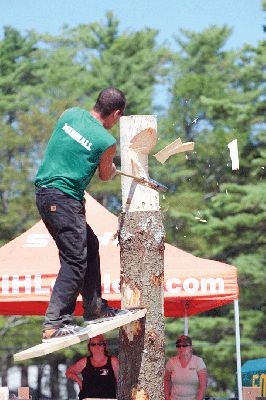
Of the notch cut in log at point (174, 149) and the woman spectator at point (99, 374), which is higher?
the notch cut in log at point (174, 149)

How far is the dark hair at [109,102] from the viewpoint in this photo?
614 centimetres

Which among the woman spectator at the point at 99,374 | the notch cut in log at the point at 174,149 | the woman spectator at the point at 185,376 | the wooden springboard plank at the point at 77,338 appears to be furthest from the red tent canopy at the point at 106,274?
the wooden springboard plank at the point at 77,338

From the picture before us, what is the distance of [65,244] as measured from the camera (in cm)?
600

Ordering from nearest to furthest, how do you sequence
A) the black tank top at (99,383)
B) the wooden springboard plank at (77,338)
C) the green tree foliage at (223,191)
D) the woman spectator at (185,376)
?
the wooden springboard plank at (77,338) → the black tank top at (99,383) → the woman spectator at (185,376) → the green tree foliage at (223,191)

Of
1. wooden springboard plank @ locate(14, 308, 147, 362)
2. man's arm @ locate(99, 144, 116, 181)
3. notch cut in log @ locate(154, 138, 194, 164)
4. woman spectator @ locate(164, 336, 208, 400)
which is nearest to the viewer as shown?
wooden springboard plank @ locate(14, 308, 147, 362)

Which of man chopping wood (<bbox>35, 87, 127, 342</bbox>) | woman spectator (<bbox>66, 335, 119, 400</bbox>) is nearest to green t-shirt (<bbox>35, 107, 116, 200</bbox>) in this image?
man chopping wood (<bbox>35, 87, 127, 342</bbox>)

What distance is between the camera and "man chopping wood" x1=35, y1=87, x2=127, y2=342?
5.94 m

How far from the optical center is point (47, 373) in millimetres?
29609

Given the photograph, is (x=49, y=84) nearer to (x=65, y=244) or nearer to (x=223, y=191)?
(x=223, y=191)

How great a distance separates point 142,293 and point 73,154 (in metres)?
1.17

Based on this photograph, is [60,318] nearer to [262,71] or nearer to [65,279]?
[65,279]

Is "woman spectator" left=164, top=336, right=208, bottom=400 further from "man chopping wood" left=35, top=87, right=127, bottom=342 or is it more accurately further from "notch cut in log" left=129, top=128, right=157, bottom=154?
"man chopping wood" left=35, top=87, right=127, bottom=342

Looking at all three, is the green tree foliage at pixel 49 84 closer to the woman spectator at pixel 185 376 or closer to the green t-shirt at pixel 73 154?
the woman spectator at pixel 185 376

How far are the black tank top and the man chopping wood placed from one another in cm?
312
